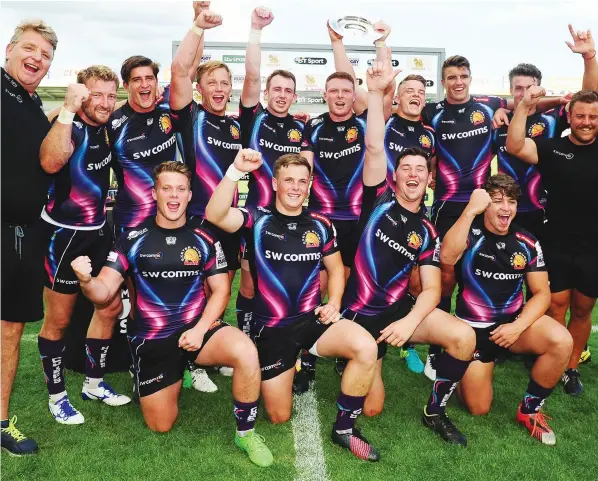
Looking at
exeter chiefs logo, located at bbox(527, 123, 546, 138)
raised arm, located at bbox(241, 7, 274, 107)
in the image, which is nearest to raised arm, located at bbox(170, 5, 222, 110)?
raised arm, located at bbox(241, 7, 274, 107)

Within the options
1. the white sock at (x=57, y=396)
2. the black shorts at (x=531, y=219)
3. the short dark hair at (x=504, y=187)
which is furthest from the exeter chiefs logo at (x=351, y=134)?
the white sock at (x=57, y=396)

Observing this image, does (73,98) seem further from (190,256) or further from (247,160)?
(190,256)

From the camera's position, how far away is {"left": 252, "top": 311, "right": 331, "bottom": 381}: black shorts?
4.07 meters

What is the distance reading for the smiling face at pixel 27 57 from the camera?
3.44 metres

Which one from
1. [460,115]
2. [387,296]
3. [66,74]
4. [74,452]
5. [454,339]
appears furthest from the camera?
[66,74]

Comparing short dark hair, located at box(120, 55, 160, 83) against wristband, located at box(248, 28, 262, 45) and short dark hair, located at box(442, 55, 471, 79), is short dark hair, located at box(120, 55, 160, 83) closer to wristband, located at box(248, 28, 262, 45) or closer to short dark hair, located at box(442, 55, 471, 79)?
wristband, located at box(248, 28, 262, 45)

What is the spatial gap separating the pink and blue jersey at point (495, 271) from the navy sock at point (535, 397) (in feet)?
1.69

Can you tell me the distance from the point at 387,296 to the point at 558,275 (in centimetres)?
162

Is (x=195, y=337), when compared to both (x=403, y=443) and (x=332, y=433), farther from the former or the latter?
(x=403, y=443)

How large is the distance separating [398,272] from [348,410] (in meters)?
1.10

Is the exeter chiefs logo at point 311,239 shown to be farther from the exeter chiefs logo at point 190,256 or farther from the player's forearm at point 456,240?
the player's forearm at point 456,240

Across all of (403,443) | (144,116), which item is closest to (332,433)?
(403,443)

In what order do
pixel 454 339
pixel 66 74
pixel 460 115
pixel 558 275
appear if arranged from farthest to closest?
pixel 66 74 → pixel 460 115 → pixel 558 275 → pixel 454 339

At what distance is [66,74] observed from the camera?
20.0m
